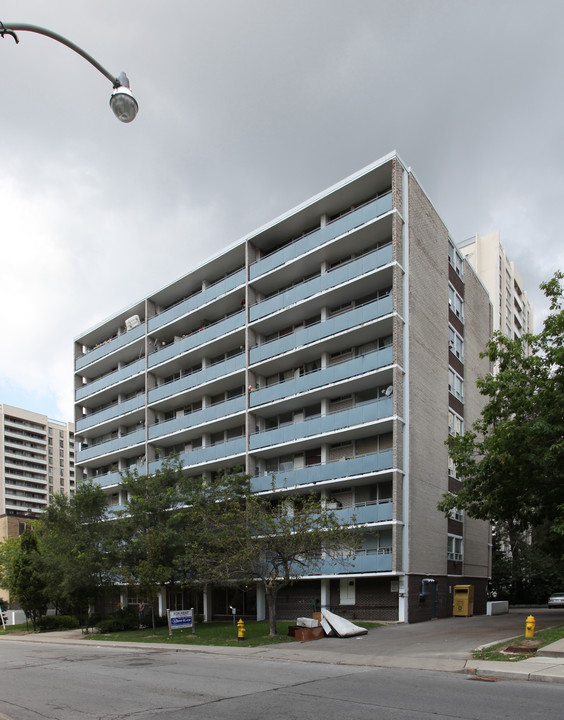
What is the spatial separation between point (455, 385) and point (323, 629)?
1812cm

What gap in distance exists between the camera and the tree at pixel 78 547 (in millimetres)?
32812

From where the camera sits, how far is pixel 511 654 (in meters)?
16.0

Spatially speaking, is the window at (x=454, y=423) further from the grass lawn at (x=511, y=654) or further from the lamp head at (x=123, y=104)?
the lamp head at (x=123, y=104)

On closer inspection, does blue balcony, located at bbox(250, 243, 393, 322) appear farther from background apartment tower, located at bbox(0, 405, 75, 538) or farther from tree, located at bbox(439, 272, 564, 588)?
background apartment tower, located at bbox(0, 405, 75, 538)

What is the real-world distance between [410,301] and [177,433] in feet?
60.7

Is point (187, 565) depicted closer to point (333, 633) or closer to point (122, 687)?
point (333, 633)

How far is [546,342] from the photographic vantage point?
80.3 feet

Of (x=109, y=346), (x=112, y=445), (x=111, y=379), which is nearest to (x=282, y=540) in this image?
(x=112, y=445)

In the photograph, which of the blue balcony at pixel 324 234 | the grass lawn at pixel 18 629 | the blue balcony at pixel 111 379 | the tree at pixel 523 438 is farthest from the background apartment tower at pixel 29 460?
the tree at pixel 523 438

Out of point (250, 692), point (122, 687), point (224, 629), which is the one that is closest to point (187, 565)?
point (224, 629)

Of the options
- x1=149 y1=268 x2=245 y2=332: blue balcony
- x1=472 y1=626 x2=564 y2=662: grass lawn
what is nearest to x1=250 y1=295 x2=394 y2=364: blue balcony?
x1=149 y1=268 x2=245 y2=332: blue balcony

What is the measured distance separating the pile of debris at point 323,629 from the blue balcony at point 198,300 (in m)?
21.0

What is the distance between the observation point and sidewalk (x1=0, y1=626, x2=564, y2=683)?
13758 mm

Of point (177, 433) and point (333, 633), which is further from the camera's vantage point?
point (177, 433)
